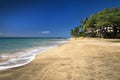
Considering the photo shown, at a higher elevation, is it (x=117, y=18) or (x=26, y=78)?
(x=117, y=18)

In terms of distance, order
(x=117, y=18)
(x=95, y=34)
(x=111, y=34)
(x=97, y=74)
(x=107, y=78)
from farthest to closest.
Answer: (x=95, y=34) → (x=111, y=34) → (x=117, y=18) → (x=97, y=74) → (x=107, y=78)

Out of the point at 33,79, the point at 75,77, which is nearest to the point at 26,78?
the point at 33,79

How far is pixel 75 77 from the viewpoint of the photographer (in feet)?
15.4

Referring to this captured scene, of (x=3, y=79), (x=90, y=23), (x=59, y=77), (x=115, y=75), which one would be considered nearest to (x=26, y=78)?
(x=3, y=79)

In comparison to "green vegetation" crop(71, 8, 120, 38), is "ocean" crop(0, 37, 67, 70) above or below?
below

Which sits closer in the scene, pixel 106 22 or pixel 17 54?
pixel 17 54

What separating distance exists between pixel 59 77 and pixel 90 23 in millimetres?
44662

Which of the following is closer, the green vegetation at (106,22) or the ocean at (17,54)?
the ocean at (17,54)

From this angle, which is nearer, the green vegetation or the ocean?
the ocean

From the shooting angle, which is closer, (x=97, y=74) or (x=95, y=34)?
(x=97, y=74)

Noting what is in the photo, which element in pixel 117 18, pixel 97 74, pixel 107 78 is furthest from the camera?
pixel 117 18

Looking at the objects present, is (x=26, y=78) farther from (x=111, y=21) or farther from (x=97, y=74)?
(x=111, y=21)

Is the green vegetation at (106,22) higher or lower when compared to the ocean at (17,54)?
higher

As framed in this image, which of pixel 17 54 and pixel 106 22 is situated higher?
pixel 106 22
